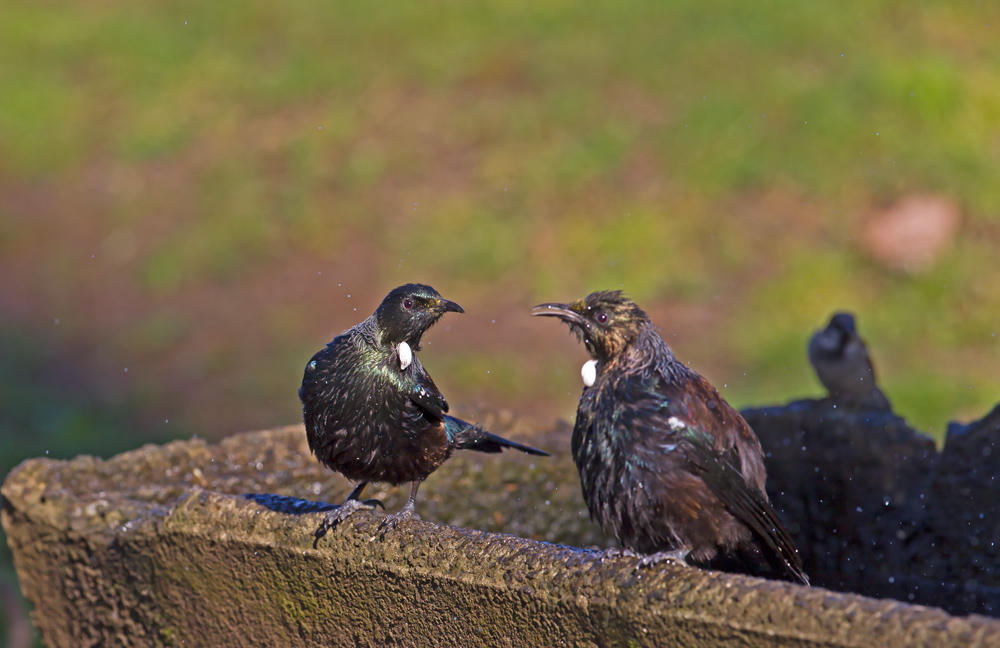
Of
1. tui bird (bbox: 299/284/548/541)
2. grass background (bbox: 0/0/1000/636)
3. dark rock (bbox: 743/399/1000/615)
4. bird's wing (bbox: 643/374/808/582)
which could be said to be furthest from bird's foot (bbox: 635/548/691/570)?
grass background (bbox: 0/0/1000/636)

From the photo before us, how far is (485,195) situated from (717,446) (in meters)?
8.01

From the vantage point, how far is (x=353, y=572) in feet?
9.45

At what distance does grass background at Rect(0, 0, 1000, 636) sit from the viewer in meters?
8.59

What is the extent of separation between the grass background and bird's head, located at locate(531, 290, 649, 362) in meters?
4.98

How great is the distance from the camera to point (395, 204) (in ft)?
35.2

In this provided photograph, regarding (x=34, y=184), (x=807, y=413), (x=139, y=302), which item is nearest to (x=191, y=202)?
(x=139, y=302)

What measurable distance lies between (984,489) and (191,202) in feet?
29.5

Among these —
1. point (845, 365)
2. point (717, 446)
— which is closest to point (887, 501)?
point (845, 365)

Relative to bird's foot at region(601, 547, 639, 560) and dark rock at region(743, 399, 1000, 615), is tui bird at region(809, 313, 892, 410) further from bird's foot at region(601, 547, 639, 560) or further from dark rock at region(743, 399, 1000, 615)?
bird's foot at region(601, 547, 639, 560)

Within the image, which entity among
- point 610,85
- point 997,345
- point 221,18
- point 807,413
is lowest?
point 807,413

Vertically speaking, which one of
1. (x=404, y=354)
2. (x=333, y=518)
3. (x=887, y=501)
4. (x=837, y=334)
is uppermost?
(x=837, y=334)

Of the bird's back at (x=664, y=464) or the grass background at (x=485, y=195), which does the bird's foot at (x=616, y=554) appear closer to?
the bird's back at (x=664, y=464)

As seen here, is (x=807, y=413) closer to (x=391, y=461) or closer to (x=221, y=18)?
(x=391, y=461)

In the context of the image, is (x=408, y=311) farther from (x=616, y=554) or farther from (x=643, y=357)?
(x=616, y=554)
